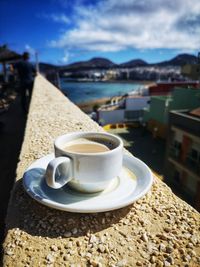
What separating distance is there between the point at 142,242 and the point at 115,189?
23 centimetres

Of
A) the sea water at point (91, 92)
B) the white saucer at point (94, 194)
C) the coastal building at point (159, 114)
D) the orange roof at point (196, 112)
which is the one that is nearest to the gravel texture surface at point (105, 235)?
the white saucer at point (94, 194)

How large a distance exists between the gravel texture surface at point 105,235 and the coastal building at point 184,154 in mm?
11195

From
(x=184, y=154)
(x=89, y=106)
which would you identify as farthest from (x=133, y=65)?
(x=184, y=154)

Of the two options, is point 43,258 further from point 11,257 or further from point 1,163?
point 1,163

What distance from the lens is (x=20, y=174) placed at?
138 centimetres

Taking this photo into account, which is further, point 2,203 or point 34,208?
point 2,203

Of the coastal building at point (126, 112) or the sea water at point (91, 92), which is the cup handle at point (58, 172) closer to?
the coastal building at point (126, 112)

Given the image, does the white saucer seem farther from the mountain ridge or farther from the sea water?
the sea water

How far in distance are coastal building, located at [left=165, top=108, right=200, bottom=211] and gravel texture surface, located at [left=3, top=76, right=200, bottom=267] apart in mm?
11195

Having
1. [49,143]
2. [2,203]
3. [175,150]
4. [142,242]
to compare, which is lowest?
[175,150]

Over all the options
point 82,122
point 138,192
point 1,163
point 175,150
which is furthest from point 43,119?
point 175,150

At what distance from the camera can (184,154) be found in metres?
13.1

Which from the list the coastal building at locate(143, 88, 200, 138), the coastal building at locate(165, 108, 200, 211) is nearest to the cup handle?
the coastal building at locate(165, 108, 200, 211)

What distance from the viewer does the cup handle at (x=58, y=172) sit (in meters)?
0.85
